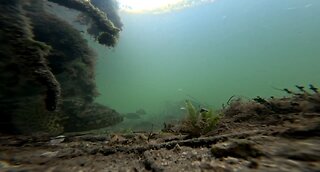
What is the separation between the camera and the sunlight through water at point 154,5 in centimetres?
4189

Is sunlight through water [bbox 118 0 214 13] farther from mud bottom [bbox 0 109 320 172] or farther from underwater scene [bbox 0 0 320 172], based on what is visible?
mud bottom [bbox 0 109 320 172]

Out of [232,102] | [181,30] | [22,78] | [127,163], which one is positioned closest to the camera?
[127,163]

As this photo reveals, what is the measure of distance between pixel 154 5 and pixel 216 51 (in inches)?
2850

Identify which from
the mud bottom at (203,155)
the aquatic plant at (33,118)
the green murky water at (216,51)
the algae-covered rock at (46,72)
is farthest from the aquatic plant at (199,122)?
Answer: the green murky water at (216,51)

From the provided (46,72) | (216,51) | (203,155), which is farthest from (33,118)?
(216,51)

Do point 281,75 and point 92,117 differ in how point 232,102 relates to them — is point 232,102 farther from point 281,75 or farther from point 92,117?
point 281,75

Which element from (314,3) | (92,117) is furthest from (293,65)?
(92,117)

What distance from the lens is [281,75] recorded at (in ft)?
487

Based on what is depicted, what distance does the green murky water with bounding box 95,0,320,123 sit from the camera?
6378 centimetres

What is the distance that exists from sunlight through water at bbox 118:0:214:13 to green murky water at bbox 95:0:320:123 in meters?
1.72

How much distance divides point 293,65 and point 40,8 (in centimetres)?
13864

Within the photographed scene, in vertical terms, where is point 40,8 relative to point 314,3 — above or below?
below

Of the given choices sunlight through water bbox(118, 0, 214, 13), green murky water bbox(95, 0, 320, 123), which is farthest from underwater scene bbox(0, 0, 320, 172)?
sunlight through water bbox(118, 0, 214, 13)

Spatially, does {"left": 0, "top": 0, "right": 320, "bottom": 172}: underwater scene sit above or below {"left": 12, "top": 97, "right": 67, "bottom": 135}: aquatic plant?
above
